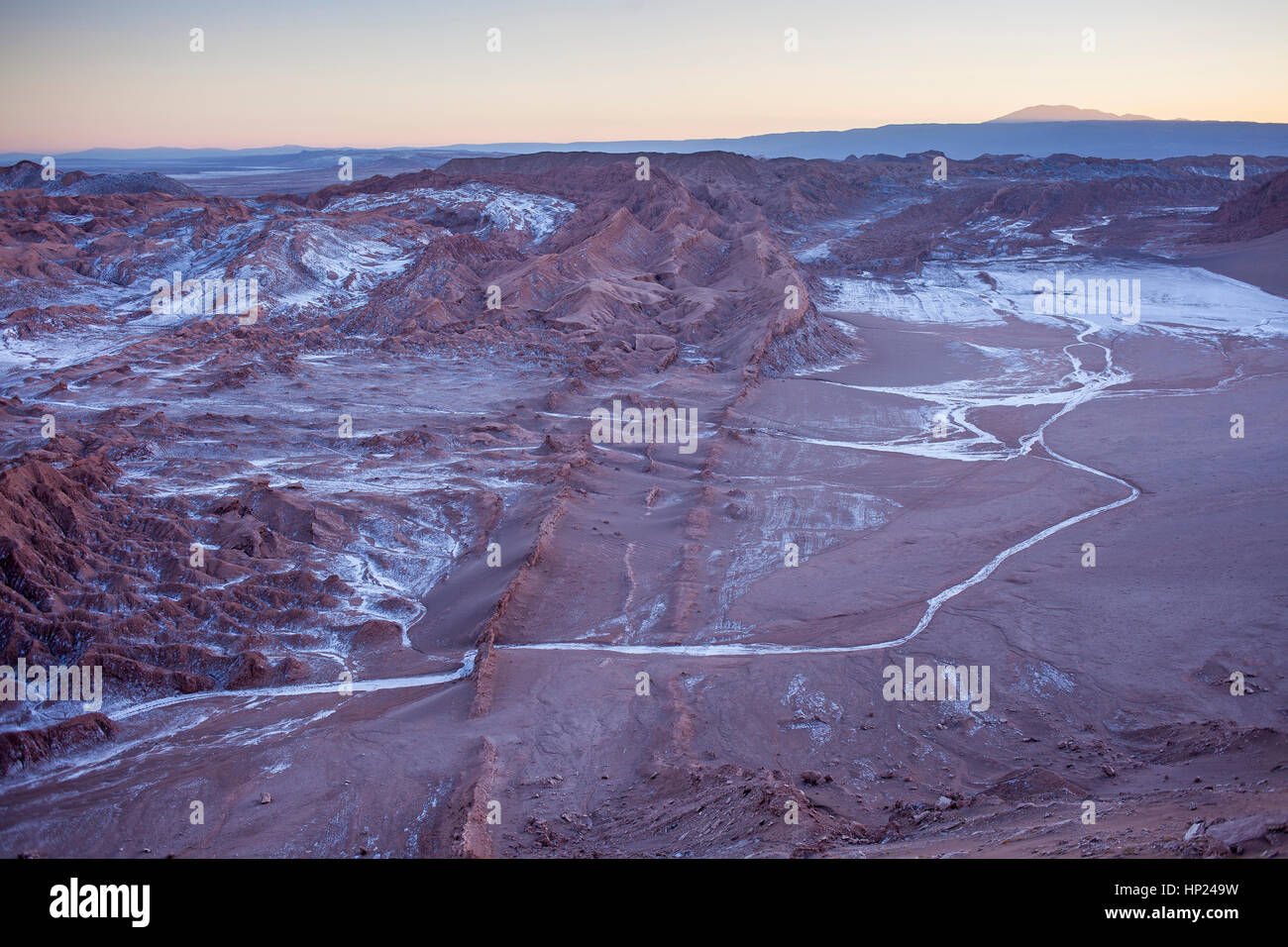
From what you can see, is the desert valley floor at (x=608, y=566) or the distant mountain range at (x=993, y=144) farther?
the distant mountain range at (x=993, y=144)

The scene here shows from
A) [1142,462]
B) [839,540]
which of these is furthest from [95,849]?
[1142,462]

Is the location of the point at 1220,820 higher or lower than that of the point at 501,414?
lower

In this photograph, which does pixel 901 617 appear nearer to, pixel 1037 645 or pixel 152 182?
pixel 1037 645

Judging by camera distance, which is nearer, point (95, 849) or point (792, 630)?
point (95, 849)

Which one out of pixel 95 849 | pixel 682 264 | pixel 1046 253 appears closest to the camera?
pixel 95 849

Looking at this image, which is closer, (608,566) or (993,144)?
(608,566)

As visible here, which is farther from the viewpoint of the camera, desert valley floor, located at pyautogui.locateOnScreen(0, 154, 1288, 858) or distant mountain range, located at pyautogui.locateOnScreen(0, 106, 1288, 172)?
distant mountain range, located at pyautogui.locateOnScreen(0, 106, 1288, 172)

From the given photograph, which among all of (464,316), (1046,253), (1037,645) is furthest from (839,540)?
(1046,253)

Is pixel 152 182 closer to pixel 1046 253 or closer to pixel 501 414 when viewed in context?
pixel 501 414
